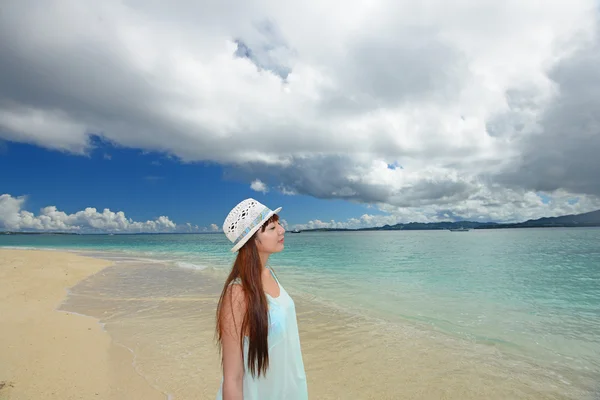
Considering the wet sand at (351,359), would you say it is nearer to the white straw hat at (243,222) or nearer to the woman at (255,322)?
the woman at (255,322)

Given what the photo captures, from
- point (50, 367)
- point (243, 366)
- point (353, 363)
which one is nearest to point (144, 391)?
point (50, 367)

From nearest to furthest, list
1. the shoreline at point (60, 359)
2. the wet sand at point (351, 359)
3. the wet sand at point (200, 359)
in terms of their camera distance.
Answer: the shoreline at point (60, 359) → the wet sand at point (200, 359) → the wet sand at point (351, 359)

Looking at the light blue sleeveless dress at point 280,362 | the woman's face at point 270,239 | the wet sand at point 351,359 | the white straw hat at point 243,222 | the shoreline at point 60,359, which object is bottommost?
the wet sand at point 351,359

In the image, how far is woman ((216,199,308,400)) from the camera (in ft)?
6.31

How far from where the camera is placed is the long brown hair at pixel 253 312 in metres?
1.93

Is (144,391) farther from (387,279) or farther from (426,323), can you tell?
→ (387,279)

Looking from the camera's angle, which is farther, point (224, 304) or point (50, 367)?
point (50, 367)

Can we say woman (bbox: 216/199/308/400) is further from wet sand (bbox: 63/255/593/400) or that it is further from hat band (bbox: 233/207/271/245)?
wet sand (bbox: 63/255/593/400)

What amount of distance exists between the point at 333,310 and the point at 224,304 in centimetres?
1044

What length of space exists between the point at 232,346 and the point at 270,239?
0.68 meters

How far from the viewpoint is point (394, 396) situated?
562 centimetres

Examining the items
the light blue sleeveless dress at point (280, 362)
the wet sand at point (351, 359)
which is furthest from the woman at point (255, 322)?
the wet sand at point (351, 359)

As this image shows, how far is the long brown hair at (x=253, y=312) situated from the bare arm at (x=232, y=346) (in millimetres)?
24

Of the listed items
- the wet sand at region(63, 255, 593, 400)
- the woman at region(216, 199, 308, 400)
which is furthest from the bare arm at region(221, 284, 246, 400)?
the wet sand at region(63, 255, 593, 400)
